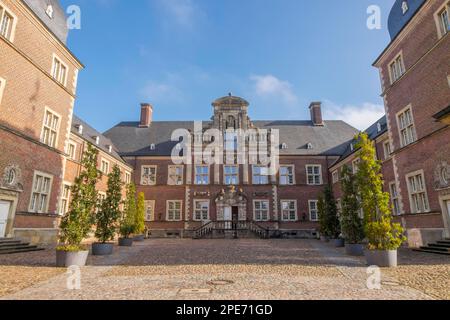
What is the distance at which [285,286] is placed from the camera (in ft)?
20.5

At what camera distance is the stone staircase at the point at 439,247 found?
11.2 meters

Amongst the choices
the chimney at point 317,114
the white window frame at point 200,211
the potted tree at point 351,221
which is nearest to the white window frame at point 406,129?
the potted tree at point 351,221

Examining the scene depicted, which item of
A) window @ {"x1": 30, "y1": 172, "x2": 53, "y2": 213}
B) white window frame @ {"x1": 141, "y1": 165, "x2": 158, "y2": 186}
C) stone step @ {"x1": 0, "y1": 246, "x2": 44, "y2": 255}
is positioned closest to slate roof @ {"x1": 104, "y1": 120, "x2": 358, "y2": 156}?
white window frame @ {"x1": 141, "y1": 165, "x2": 158, "y2": 186}

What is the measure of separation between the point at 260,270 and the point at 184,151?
21159mm

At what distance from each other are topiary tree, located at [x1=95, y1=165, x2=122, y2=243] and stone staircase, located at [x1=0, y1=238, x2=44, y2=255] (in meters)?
2.99

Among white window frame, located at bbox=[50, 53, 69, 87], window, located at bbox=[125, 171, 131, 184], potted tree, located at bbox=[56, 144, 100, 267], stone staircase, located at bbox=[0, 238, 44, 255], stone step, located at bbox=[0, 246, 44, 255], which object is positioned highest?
white window frame, located at bbox=[50, 53, 69, 87]

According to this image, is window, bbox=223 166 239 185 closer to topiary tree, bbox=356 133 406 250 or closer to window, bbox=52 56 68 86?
window, bbox=52 56 68 86

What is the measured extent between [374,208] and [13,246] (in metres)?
15.7

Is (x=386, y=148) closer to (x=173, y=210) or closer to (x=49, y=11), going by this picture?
(x=173, y=210)

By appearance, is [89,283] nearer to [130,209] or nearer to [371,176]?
[371,176]

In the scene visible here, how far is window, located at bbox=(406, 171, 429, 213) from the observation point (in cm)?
1356

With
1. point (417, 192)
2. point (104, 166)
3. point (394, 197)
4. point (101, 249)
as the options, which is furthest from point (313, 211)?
point (101, 249)

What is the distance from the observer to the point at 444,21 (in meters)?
12.5
